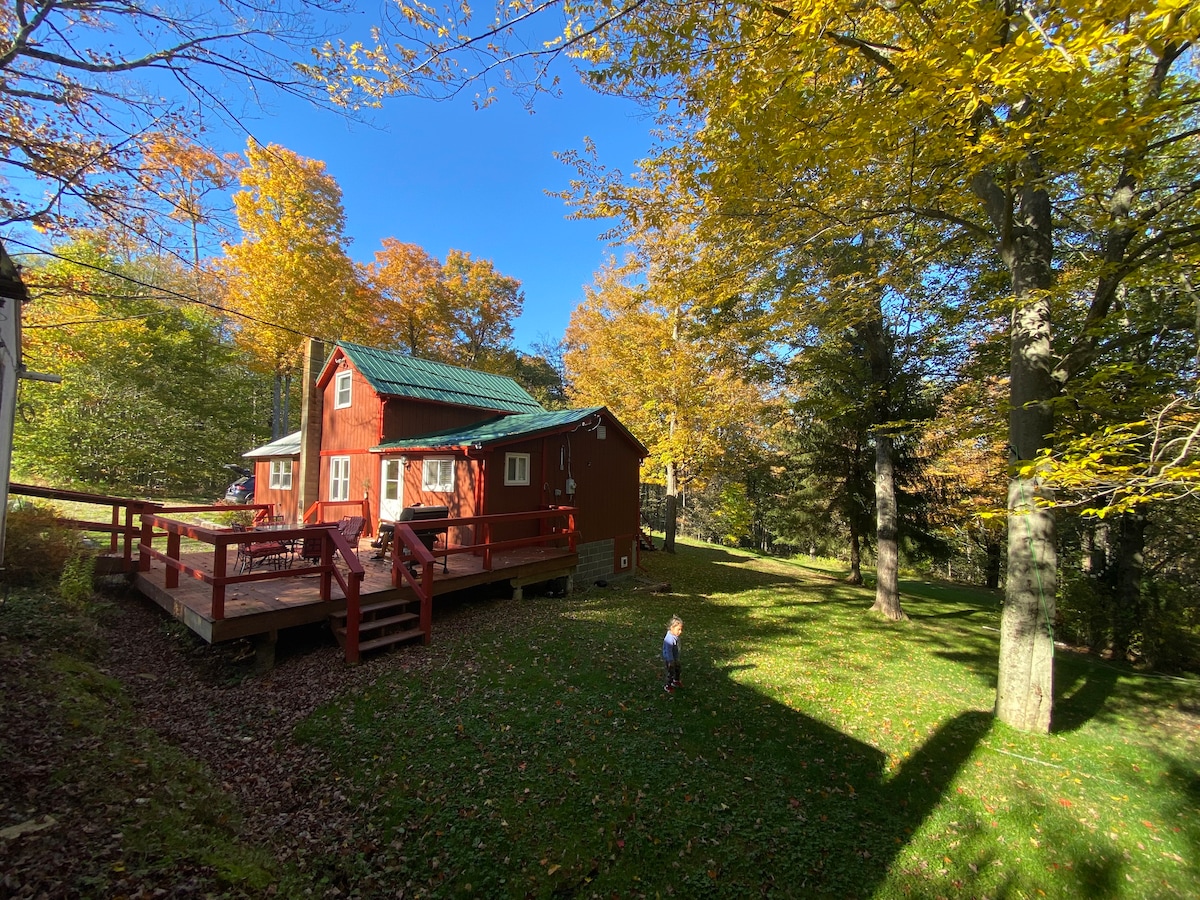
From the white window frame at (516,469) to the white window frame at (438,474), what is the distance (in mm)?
1373

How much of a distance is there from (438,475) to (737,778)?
30.9 feet

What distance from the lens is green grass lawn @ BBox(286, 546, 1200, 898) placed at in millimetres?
3602

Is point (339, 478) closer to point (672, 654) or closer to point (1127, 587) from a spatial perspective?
point (672, 654)

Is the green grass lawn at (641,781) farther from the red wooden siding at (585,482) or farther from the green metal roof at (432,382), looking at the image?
the green metal roof at (432,382)

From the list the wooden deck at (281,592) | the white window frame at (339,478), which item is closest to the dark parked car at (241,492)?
the white window frame at (339,478)

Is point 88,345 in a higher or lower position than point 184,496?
higher

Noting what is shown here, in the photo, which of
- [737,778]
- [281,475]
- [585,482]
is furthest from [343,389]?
[737,778]

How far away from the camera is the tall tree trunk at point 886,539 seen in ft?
37.7

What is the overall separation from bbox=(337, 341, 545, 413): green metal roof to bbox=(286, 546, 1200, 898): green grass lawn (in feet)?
26.9

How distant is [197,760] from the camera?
429 centimetres

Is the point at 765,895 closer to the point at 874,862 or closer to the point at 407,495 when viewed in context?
the point at 874,862

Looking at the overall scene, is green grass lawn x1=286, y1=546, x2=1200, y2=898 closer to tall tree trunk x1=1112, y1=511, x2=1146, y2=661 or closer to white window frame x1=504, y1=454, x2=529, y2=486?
tall tree trunk x1=1112, y1=511, x2=1146, y2=661

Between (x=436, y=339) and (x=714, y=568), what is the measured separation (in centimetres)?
1854

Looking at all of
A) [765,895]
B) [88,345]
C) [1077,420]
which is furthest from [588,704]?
[88,345]
